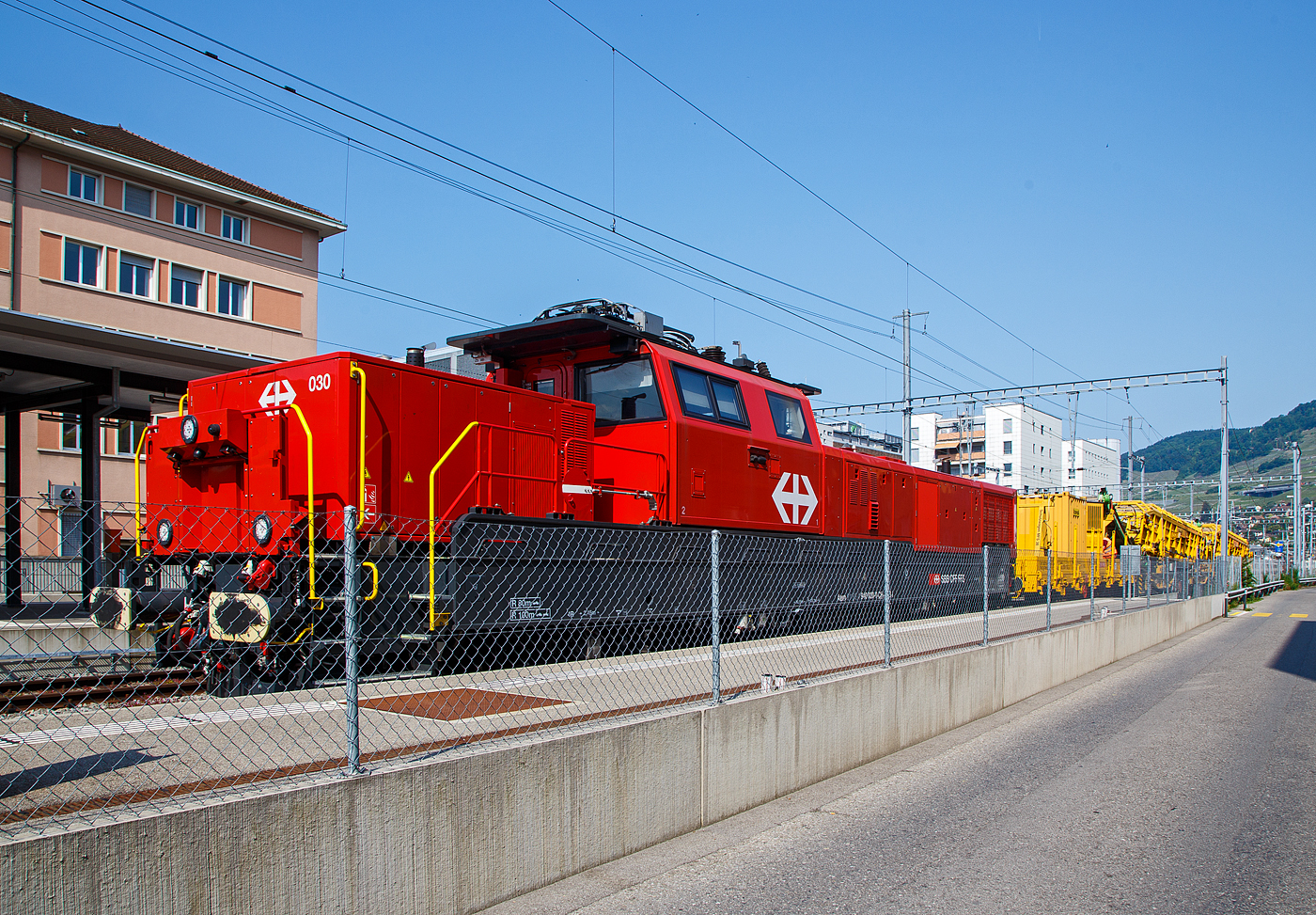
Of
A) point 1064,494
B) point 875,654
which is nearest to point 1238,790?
point 875,654

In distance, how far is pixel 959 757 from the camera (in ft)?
25.2

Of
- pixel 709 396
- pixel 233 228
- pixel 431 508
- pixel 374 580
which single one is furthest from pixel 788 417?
pixel 233 228

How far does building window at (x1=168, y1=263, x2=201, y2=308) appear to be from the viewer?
32.5 metres

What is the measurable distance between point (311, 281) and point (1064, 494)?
28.5 m

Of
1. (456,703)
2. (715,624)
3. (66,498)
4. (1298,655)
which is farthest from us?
(1298,655)

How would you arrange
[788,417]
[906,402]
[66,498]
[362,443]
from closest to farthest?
1. [66,498]
2. [362,443]
3. [788,417]
4. [906,402]

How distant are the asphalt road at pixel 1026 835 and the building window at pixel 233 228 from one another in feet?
109

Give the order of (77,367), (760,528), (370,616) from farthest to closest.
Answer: (77,367) < (760,528) < (370,616)

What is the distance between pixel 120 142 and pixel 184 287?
252 inches

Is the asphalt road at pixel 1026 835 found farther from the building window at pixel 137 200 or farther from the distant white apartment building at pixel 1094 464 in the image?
the distant white apartment building at pixel 1094 464

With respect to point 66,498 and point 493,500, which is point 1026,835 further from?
point 493,500

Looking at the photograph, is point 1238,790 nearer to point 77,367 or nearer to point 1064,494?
point 77,367

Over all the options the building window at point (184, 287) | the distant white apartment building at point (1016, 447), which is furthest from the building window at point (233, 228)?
the distant white apartment building at point (1016, 447)

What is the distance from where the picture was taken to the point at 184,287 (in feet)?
108
